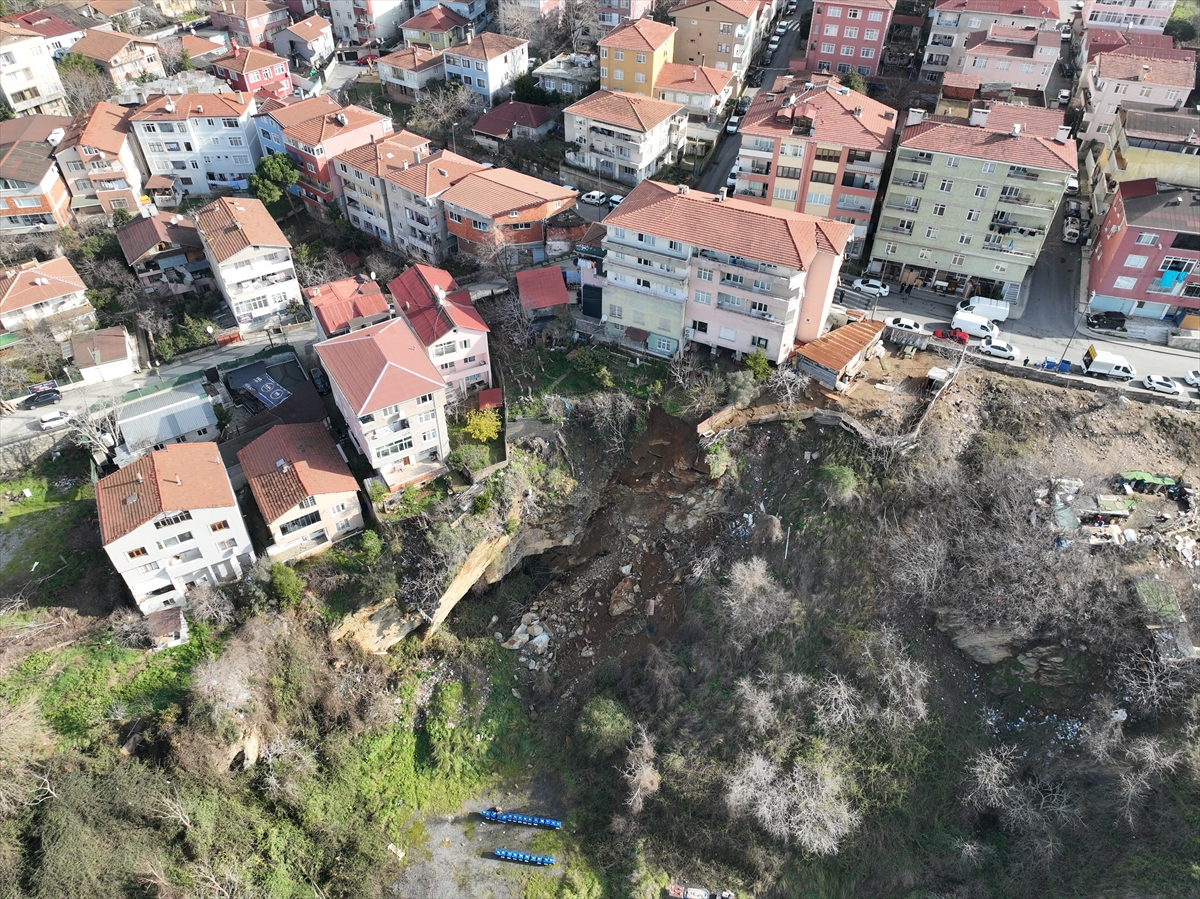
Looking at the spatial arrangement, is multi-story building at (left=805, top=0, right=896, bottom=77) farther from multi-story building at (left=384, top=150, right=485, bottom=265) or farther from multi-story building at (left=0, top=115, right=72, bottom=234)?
multi-story building at (left=0, top=115, right=72, bottom=234)

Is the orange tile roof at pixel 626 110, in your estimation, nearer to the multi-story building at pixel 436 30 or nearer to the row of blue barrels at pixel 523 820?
the multi-story building at pixel 436 30

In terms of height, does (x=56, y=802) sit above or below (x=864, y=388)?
below

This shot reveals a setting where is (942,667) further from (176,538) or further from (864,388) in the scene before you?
(176,538)

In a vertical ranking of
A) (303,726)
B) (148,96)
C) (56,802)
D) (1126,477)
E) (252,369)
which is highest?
(148,96)

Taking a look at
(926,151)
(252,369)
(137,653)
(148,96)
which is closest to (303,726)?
(137,653)

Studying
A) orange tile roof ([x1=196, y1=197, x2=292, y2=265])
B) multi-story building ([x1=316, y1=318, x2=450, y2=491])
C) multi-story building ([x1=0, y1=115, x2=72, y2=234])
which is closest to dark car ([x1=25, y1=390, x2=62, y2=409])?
orange tile roof ([x1=196, y1=197, x2=292, y2=265])

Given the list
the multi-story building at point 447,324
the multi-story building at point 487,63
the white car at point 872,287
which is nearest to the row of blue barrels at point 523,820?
the multi-story building at point 447,324
